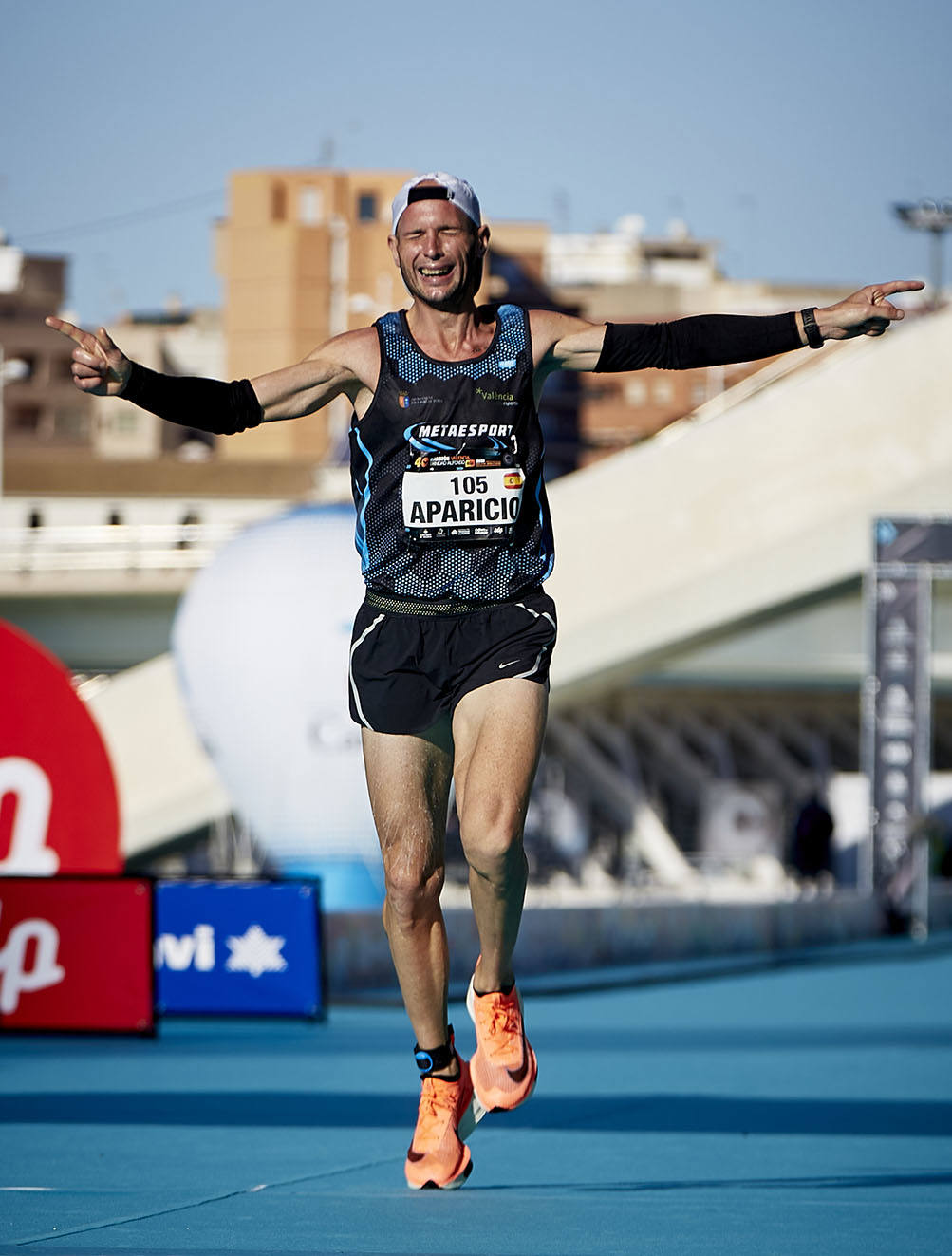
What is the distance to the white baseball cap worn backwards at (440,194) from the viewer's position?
5254mm

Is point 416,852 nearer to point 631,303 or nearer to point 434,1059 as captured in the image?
point 434,1059

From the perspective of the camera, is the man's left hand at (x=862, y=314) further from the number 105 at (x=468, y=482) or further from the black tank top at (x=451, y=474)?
the number 105 at (x=468, y=482)

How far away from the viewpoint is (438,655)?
5.29 meters

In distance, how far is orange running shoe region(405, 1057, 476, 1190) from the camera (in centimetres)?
541

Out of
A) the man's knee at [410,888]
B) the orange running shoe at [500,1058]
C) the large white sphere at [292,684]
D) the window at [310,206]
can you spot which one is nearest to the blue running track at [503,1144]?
the orange running shoe at [500,1058]

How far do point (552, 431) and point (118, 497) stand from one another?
3201cm

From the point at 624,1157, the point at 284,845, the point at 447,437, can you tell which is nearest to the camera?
the point at 447,437

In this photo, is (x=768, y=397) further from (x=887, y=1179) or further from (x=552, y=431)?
(x=552, y=431)

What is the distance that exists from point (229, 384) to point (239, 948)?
248 inches

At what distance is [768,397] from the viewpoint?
31.3 metres

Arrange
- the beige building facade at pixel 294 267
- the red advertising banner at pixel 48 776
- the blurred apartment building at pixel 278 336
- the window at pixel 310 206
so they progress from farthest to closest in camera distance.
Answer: the window at pixel 310 206
the beige building facade at pixel 294 267
the blurred apartment building at pixel 278 336
the red advertising banner at pixel 48 776

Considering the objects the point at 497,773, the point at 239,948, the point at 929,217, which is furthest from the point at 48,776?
the point at 929,217

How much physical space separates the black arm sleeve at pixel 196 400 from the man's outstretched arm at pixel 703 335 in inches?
28.6

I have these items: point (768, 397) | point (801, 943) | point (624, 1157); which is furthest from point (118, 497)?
point (624, 1157)
